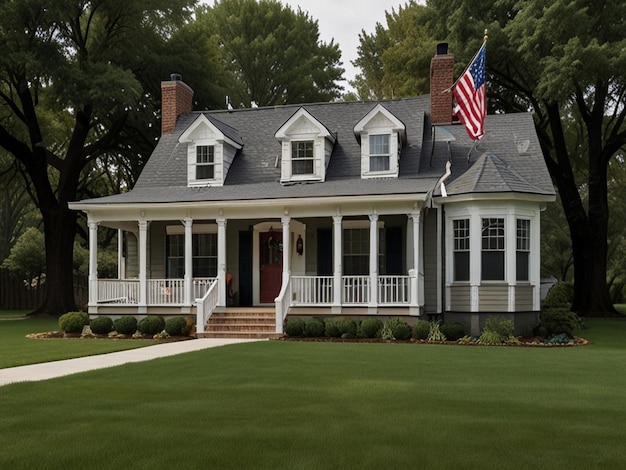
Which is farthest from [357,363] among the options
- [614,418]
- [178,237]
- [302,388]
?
[178,237]

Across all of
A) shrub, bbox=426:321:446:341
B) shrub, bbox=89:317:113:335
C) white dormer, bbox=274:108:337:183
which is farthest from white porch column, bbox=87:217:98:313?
shrub, bbox=426:321:446:341

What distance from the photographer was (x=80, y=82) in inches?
984

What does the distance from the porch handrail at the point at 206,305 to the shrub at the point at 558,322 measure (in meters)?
9.24

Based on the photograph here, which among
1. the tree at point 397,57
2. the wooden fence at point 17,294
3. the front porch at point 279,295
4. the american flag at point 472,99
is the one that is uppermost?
the tree at point 397,57

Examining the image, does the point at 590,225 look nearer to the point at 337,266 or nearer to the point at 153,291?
the point at 337,266

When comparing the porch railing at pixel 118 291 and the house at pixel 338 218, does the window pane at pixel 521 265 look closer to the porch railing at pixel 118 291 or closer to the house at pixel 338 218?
the house at pixel 338 218

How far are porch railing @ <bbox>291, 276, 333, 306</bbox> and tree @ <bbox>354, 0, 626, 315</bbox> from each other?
40.5ft

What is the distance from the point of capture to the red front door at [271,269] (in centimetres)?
2212

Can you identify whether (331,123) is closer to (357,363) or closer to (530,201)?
(530,201)

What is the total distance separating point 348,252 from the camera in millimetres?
21281

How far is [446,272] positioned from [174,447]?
14347 mm

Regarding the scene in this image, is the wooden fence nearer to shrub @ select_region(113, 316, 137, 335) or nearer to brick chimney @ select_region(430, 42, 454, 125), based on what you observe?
shrub @ select_region(113, 316, 137, 335)

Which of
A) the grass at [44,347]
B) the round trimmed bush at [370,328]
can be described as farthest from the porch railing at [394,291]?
the grass at [44,347]

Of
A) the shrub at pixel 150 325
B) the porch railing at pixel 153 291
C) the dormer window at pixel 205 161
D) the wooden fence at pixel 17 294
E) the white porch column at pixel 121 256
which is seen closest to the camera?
the shrub at pixel 150 325
